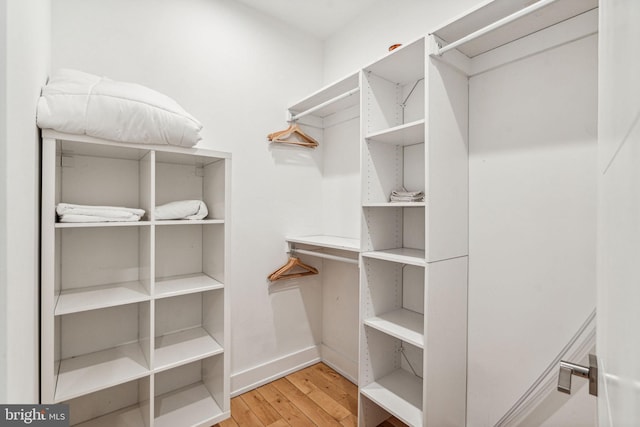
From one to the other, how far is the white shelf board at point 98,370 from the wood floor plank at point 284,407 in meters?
0.86

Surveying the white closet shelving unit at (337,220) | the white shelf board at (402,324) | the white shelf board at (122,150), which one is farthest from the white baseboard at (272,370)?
the white shelf board at (122,150)

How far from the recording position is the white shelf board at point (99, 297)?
53.4 inches

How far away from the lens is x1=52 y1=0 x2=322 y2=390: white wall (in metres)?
1.69

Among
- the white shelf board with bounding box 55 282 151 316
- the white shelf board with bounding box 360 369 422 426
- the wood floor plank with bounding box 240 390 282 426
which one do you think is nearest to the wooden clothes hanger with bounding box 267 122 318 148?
the white shelf board with bounding box 55 282 151 316

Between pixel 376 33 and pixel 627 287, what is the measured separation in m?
2.34

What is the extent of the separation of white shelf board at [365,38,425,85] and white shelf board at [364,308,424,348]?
55.3 inches

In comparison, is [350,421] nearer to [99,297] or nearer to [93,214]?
[99,297]

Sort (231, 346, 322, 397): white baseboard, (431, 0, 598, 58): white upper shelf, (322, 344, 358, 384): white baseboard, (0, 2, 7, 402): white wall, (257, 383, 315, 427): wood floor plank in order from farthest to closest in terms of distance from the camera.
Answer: (322, 344, 358, 384): white baseboard, (231, 346, 322, 397): white baseboard, (257, 383, 315, 427): wood floor plank, (431, 0, 598, 58): white upper shelf, (0, 2, 7, 402): white wall

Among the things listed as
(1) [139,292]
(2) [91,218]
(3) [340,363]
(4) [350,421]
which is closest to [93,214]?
(2) [91,218]

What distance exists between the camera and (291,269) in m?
2.37

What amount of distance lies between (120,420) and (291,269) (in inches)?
52.5

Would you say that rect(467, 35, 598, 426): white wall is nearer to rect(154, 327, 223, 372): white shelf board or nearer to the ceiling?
the ceiling

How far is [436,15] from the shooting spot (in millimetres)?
1750

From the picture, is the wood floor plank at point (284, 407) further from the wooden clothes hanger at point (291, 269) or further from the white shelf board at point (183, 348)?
the wooden clothes hanger at point (291, 269)
